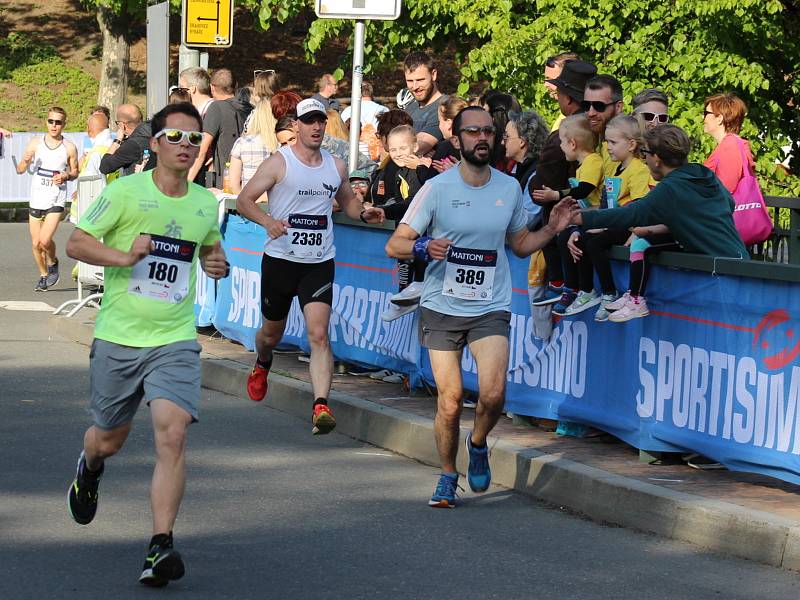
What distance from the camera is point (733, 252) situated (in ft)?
27.5

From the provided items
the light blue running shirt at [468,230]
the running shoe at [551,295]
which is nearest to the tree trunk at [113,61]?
the running shoe at [551,295]

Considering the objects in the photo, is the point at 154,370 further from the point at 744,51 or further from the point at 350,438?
the point at 744,51

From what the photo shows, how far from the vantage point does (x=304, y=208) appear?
33.1ft

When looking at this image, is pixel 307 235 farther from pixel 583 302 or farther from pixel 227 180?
pixel 227 180

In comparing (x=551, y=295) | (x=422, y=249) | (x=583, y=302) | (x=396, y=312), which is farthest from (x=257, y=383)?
(x=422, y=249)

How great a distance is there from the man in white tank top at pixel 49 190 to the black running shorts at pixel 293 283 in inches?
335

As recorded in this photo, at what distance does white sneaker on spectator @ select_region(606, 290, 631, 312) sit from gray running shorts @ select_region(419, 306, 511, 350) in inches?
29.4

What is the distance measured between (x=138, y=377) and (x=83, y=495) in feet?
2.06

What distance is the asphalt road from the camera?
637 centimetres

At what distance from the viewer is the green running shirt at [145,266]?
6.59 metres

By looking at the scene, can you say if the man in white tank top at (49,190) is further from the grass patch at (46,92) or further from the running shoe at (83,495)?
the grass patch at (46,92)

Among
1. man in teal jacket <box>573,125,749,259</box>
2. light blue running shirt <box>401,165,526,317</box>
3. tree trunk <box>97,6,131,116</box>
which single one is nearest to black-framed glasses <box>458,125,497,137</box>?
light blue running shirt <box>401,165,526,317</box>

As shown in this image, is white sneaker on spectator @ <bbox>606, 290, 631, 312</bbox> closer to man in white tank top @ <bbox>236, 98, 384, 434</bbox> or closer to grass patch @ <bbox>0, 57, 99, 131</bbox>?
man in white tank top @ <bbox>236, 98, 384, 434</bbox>

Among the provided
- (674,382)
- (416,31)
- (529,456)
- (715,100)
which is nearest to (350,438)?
(529,456)
